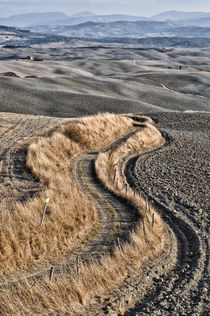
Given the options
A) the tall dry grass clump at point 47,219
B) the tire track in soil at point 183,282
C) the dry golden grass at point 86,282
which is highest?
the tall dry grass clump at point 47,219

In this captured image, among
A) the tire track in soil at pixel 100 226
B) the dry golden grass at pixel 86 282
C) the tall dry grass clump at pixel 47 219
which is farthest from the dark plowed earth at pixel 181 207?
the tall dry grass clump at pixel 47 219

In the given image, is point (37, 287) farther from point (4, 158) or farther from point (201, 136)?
point (201, 136)

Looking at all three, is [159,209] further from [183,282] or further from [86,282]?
[86,282]

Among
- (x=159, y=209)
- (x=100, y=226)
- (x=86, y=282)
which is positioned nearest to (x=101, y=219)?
(x=100, y=226)

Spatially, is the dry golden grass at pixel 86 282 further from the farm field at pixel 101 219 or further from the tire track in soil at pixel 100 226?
the tire track in soil at pixel 100 226

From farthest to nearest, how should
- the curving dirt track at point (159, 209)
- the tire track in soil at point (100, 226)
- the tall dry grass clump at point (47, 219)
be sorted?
the tall dry grass clump at point (47, 219) < the tire track in soil at point (100, 226) < the curving dirt track at point (159, 209)

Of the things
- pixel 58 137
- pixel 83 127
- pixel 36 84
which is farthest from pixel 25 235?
pixel 36 84
